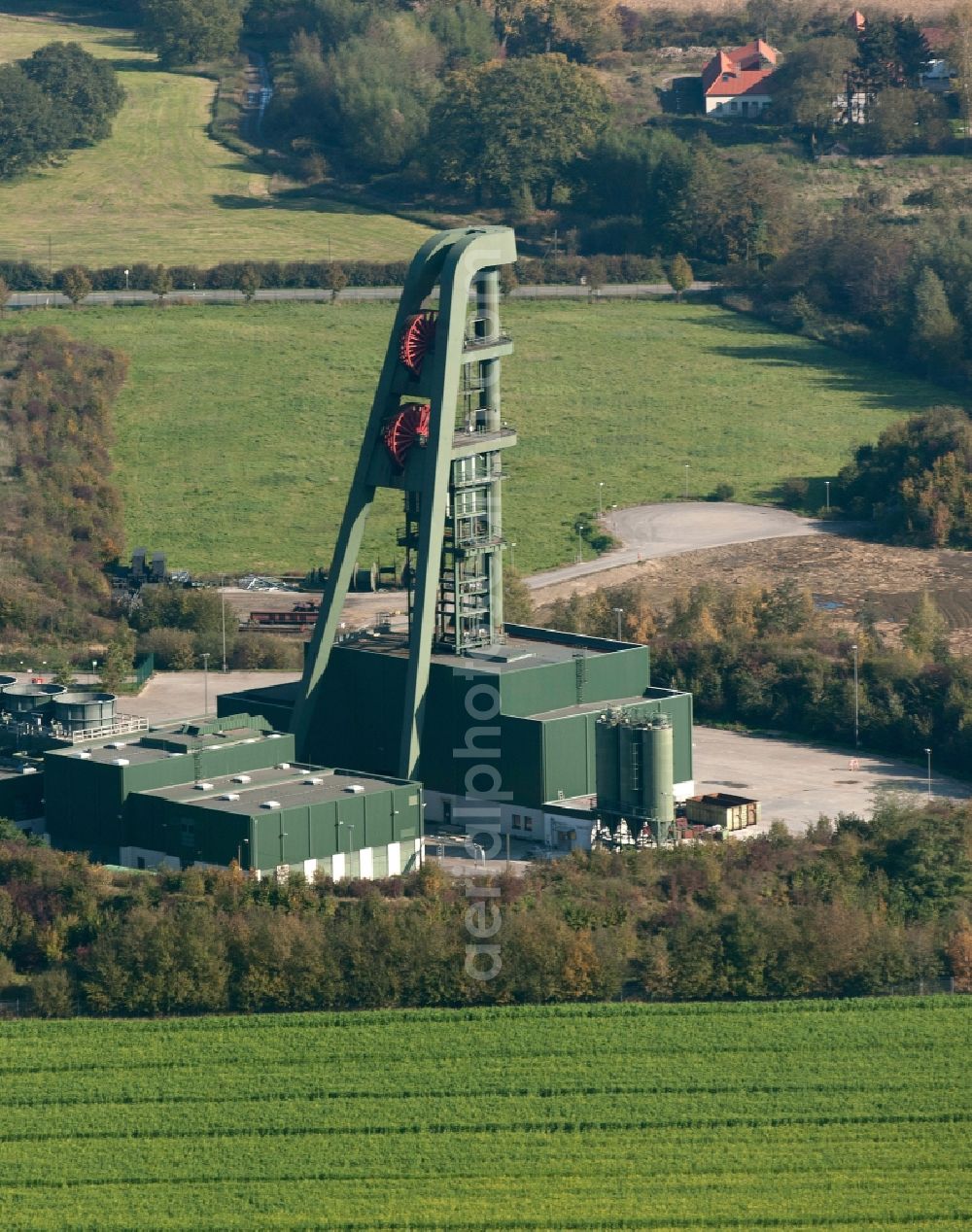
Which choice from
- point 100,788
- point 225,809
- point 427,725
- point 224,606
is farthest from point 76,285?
point 225,809

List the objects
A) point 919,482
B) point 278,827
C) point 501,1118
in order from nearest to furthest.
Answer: point 501,1118
point 278,827
point 919,482

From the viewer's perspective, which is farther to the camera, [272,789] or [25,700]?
[25,700]

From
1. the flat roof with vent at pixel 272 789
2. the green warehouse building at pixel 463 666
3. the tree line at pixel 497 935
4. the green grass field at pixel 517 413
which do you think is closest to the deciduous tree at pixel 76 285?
the green grass field at pixel 517 413

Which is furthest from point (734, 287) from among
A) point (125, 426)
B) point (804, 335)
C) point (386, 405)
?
point (386, 405)

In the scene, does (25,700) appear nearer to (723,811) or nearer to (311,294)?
(723,811)

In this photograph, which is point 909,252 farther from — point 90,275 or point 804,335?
point 90,275

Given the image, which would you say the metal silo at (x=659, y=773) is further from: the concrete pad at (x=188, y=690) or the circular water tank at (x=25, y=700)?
the circular water tank at (x=25, y=700)
